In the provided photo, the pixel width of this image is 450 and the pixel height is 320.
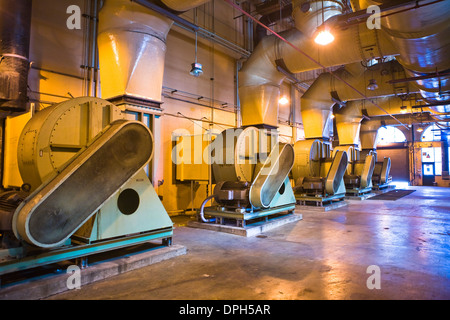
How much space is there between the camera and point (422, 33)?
4000mm

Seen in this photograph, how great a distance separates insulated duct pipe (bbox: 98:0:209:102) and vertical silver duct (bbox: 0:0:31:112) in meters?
1.17

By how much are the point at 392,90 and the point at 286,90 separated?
15.5 feet

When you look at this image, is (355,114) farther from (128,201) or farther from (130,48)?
(128,201)

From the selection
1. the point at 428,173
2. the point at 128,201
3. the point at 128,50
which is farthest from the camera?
the point at 428,173

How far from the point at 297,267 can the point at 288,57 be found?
526cm

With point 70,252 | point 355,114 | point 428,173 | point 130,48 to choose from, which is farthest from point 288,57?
point 428,173

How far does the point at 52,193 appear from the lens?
265cm

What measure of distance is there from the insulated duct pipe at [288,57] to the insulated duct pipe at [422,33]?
87cm

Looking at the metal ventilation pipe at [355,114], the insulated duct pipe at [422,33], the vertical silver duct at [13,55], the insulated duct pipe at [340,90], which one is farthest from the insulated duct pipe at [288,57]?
the metal ventilation pipe at [355,114]

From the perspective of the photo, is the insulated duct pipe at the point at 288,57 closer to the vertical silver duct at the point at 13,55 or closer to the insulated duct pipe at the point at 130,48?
the insulated duct pipe at the point at 130,48

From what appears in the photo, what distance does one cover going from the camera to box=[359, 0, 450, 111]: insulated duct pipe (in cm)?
368

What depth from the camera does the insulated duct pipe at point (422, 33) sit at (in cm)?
368

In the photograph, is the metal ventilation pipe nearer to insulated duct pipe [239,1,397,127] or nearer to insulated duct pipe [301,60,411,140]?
insulated duct pipe [301,60,411,140]

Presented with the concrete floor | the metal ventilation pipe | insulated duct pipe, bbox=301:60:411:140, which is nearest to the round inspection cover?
the concrete floor
